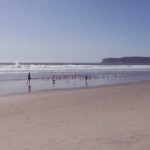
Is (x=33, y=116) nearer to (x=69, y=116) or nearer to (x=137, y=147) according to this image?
(x=69, y=116)

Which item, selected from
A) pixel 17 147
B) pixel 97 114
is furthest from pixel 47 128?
pixel 97 114

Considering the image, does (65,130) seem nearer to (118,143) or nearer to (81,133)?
(81,133)

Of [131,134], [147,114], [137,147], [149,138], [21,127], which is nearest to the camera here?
[137,147]

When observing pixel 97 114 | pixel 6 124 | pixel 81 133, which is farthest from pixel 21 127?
pixel 97 114

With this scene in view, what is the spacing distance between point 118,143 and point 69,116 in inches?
170

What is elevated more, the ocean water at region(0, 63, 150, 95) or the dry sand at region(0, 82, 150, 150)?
the dry sand at region(0, 82, 150, 150)

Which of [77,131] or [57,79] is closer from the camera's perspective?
[77,131]

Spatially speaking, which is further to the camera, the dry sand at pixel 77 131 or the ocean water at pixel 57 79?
the ocean water at pixel 57 79

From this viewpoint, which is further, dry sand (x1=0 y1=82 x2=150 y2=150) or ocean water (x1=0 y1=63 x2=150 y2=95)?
ocean water (x1=0 y1=63 x2=150 y2=95)

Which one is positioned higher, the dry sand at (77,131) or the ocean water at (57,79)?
the dry sand at (77,131)

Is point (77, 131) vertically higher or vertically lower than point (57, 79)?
higher

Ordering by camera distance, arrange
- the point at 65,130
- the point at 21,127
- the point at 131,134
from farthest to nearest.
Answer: the point at 21,127 → the point at 65,130 → the point at 131,134

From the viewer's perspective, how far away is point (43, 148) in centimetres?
719

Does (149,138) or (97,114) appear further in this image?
(97,114)
